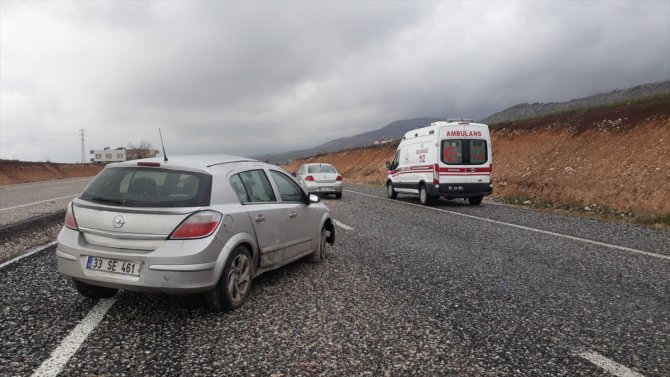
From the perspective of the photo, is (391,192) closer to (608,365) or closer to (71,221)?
(71,221)

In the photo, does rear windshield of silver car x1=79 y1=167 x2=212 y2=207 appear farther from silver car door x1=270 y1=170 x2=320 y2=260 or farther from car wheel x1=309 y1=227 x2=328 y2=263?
car wheel x1=309 y1=227 x2=328 y2=263

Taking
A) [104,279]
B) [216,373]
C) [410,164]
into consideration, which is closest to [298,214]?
[104,279]

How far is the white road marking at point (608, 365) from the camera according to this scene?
3.25 metres

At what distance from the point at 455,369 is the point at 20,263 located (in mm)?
6210

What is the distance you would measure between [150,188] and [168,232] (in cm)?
55

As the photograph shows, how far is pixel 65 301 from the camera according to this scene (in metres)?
4.77

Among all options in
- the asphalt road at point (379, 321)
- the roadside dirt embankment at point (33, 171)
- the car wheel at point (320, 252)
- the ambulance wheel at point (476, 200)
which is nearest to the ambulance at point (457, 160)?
the ambulance wheel at point (476, 200)

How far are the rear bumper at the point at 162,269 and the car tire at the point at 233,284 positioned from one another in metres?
0.16

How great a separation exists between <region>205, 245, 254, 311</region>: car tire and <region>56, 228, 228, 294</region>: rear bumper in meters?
0.16

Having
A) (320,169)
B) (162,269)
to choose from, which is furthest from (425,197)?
(162,269)

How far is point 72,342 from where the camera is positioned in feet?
12.2

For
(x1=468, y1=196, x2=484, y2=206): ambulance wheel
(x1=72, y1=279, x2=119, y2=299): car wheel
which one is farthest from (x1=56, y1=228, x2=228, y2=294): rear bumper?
(x1=468, y1=196, x2=484, y2=206): ambulance wheel

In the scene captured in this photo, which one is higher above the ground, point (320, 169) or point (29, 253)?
point (320, 169)

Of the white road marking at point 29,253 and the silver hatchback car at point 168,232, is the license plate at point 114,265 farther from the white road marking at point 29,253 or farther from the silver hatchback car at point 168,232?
the white road marking at point 29,253
